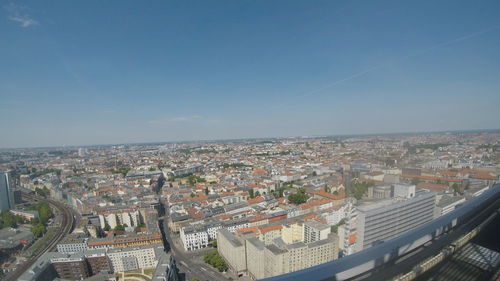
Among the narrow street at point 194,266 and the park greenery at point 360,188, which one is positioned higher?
the park greenery at point 360,188

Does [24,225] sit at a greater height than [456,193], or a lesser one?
lesser

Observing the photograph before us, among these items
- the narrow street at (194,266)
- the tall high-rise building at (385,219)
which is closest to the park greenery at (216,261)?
the narrow street at (194,266)

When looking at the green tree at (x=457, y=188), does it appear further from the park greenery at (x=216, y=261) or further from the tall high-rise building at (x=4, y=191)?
the tall high-rise building at (x=4, y=191)

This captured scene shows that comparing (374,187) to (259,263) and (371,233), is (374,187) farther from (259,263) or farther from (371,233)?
(259,263)

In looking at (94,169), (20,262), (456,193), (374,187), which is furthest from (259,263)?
(94,169)

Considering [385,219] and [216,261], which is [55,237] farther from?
[385,219]

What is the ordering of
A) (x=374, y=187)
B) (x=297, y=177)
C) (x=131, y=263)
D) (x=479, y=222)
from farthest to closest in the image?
(x=297, y=177)
(x=131, y=263)
(x=374, y=187)
(x=479, y=222)

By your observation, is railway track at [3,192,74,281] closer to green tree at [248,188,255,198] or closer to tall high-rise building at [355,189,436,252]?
tall high-rise building at [355,189,436,252]
